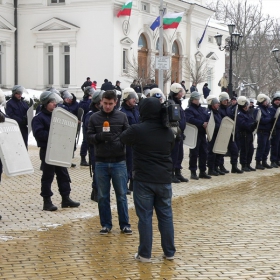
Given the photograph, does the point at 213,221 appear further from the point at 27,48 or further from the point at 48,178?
the point at 27,48

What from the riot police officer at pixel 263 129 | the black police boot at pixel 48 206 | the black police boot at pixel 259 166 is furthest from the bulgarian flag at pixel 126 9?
the black police boot at pixel 48 206

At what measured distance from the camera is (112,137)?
9516 millimetres

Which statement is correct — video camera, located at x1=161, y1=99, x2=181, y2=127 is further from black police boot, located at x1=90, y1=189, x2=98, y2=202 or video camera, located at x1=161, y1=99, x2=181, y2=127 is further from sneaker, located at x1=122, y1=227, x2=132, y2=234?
black police boot, located at x1=90, y1=189, x2=98, y2=202

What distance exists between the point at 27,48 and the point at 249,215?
107 ft

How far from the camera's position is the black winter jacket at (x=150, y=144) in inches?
313

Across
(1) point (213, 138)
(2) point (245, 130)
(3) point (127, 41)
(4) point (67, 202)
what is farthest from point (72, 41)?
(4) point (67, 202)

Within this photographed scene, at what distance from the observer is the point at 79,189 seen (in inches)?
544

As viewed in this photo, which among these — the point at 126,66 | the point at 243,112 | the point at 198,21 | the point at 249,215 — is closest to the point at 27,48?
the point at 126,66

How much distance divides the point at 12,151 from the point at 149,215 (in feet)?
10.4

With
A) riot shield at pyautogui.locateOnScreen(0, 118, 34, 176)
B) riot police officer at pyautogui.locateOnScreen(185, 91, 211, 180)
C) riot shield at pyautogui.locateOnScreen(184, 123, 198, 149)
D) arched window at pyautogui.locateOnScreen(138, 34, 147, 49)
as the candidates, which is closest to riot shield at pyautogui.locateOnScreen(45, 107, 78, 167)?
riot shield at pyautogui.locateOnScreen(0, 118, 34, 176)

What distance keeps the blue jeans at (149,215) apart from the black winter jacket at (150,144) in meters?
0.09

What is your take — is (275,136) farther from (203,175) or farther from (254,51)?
(254,51)

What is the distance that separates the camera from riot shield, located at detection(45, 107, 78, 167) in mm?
11016

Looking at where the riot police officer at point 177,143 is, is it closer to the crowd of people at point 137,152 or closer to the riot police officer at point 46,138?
the crowd of people at point 137,152
